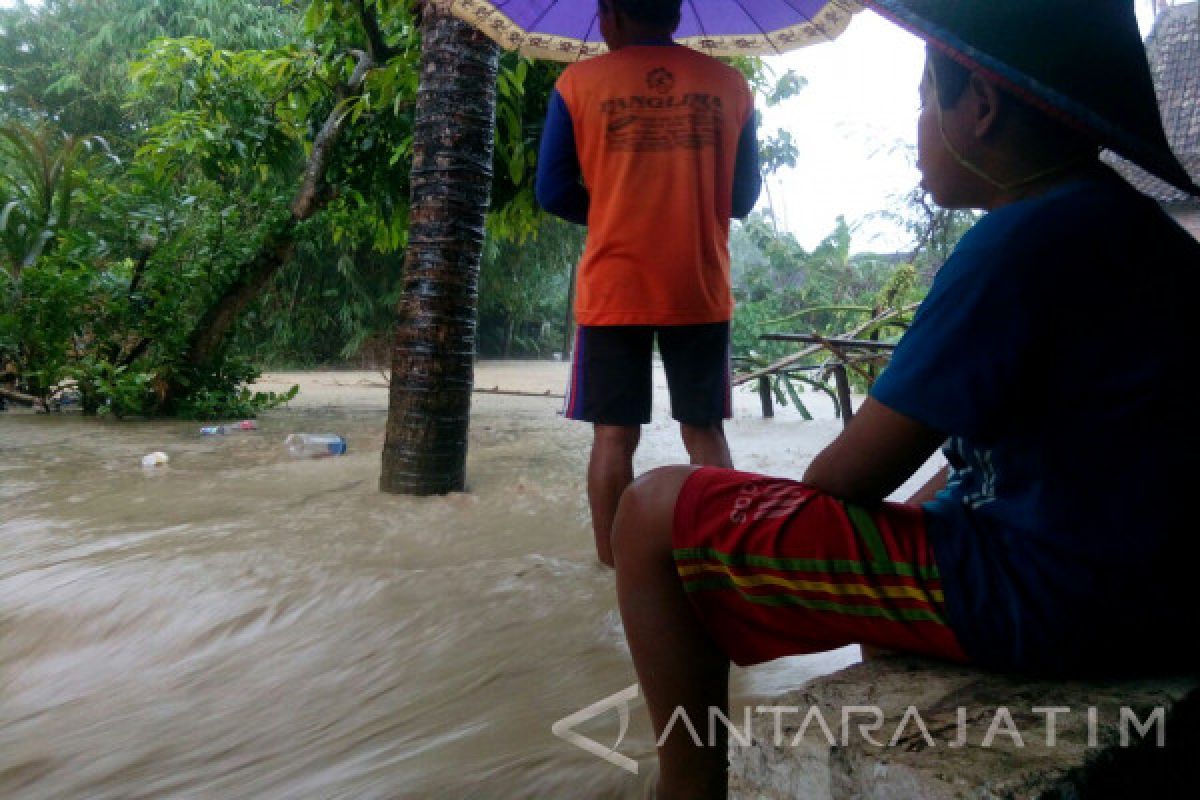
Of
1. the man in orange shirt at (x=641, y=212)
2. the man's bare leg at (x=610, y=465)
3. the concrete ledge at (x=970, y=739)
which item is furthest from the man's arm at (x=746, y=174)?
the concrete ledge at (x=970, y=739)

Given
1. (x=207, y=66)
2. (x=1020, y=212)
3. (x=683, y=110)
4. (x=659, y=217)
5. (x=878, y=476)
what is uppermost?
(x=207, y=66)

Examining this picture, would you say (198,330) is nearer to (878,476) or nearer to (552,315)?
(878,476)

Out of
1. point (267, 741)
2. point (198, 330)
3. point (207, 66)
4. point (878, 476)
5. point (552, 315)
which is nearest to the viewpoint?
point (878, 476)

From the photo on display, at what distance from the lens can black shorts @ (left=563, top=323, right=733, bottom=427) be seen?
2.53 metres

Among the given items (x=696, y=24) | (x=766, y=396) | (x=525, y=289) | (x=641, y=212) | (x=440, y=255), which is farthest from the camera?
(x=525, y=289)

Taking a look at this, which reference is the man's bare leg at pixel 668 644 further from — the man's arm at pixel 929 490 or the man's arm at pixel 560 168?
the man's arm at pixel 560 168

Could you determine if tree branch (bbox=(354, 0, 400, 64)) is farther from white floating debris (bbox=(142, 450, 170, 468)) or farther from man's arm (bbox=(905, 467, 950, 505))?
man's arm (bbox=(905, 467, 950, 505))

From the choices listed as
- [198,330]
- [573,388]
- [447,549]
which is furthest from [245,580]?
[198,330]

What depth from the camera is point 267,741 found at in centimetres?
174

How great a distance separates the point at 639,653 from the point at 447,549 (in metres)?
1.74

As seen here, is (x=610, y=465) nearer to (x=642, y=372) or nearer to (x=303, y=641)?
(x=642, y=372)

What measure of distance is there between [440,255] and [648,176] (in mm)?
1321

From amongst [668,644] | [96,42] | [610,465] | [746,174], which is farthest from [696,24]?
[96,42]

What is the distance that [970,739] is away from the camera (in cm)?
99
